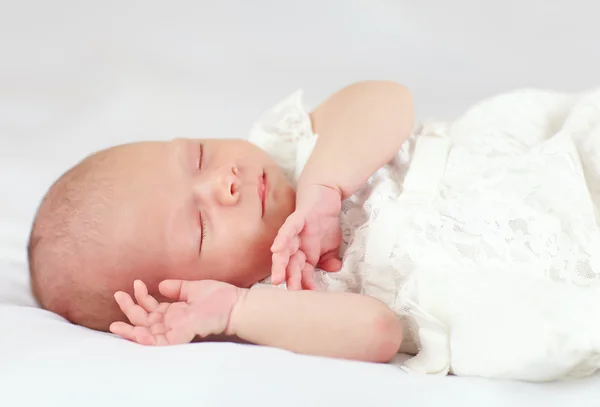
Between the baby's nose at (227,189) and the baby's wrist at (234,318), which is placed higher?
the baby's nose at (227,189)

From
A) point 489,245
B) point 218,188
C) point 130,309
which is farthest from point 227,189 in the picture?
point 489,245

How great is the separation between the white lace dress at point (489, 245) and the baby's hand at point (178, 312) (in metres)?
0.21

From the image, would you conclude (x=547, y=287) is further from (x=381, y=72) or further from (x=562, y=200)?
(x=381, y=72)

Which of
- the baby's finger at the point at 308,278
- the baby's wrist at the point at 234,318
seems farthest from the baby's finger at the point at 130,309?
the baby's finger at the point at 308,278

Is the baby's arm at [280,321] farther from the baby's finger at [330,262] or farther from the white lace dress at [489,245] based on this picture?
the baby's finger at [330,262]

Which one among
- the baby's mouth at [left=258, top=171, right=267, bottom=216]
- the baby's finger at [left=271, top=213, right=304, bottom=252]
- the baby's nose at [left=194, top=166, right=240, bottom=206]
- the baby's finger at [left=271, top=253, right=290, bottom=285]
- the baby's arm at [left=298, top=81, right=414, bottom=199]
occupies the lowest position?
the baby's finger at [left=271, top=253, right=290, bottom=285]

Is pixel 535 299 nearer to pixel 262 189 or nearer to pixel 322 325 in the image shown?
pixel 322 325

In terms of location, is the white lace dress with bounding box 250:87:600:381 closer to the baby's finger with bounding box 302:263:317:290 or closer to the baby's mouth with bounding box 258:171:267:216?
the baby's finger with bounding box 302:263:317:290

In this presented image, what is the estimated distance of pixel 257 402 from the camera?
0.89 metres

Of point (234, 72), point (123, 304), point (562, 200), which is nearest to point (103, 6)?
point (234, 72)

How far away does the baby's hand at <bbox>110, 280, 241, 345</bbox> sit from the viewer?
1.04 m

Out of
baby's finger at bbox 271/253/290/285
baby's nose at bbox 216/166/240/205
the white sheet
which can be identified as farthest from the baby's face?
the white sheet

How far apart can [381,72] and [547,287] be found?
1.15m

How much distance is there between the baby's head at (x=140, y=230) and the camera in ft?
3.77
